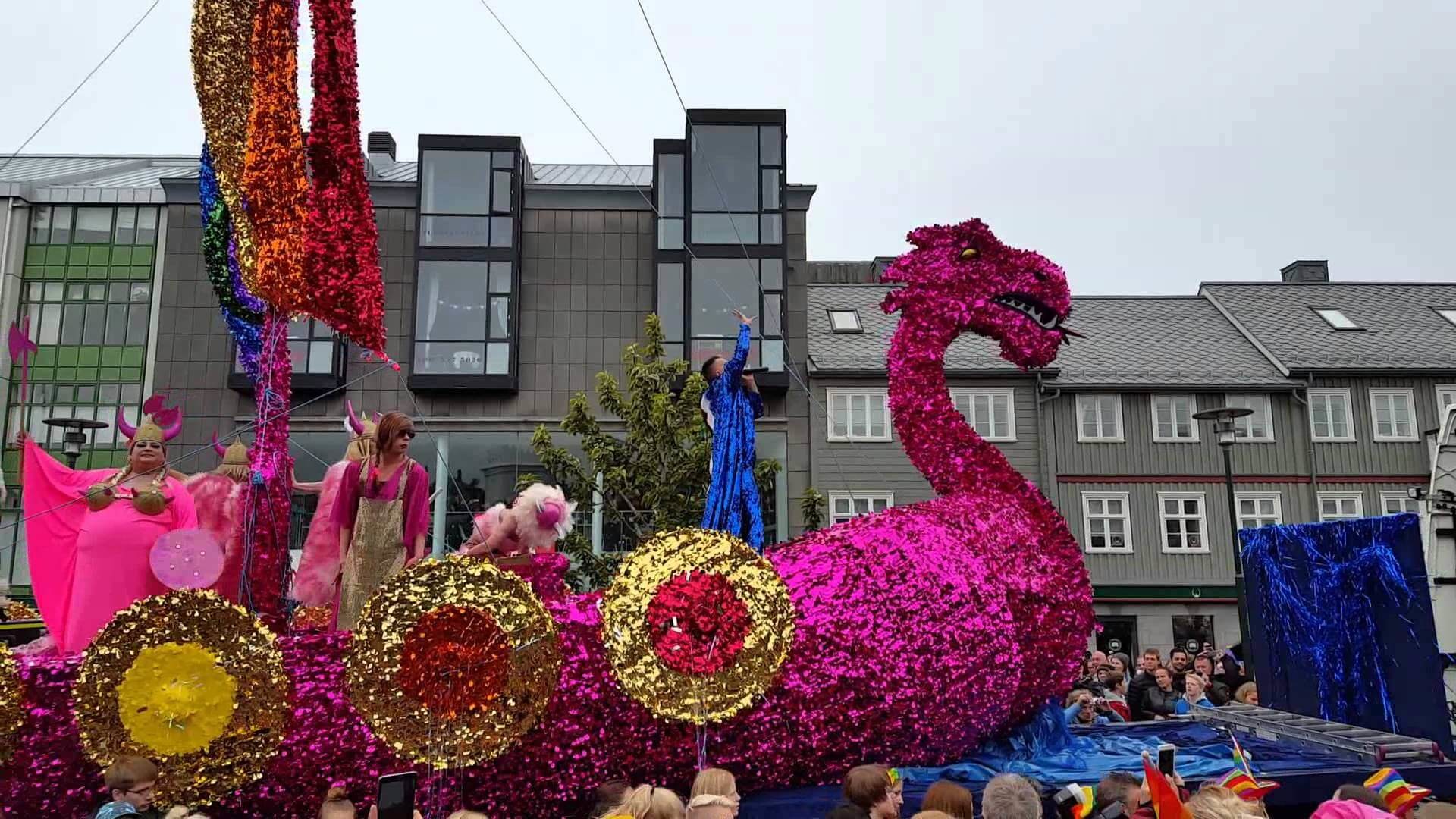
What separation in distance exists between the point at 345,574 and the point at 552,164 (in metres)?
22.3

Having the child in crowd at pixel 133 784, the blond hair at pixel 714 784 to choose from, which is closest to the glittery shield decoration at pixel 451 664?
the child in crowd at pixel 133 784

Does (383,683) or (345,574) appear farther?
(345,574)

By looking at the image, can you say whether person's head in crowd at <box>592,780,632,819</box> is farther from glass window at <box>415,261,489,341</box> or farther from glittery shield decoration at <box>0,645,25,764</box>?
glass window at <box>415,261,489,341</box>

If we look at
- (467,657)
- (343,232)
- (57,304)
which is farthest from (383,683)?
(57,304)

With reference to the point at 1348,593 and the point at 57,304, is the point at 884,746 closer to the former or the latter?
the point at 1348,593

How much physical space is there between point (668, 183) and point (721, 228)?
4.69ft

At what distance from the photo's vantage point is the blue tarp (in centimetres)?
518

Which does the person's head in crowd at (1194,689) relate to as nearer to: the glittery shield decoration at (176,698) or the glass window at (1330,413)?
the glittery shield decoration at (176,698)

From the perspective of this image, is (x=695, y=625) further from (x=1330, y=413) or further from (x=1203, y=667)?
(x=1330, y=413)

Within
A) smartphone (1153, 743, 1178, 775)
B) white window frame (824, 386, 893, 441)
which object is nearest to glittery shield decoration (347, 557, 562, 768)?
smartphone (1153, 743, 1178, 775)

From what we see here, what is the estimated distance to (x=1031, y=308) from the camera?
685 cm

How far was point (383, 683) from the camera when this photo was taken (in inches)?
189

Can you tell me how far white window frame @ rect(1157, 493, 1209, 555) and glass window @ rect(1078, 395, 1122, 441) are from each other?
1.67 meters

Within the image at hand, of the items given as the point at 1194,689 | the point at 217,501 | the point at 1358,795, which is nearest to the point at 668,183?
the point at 1194,689
